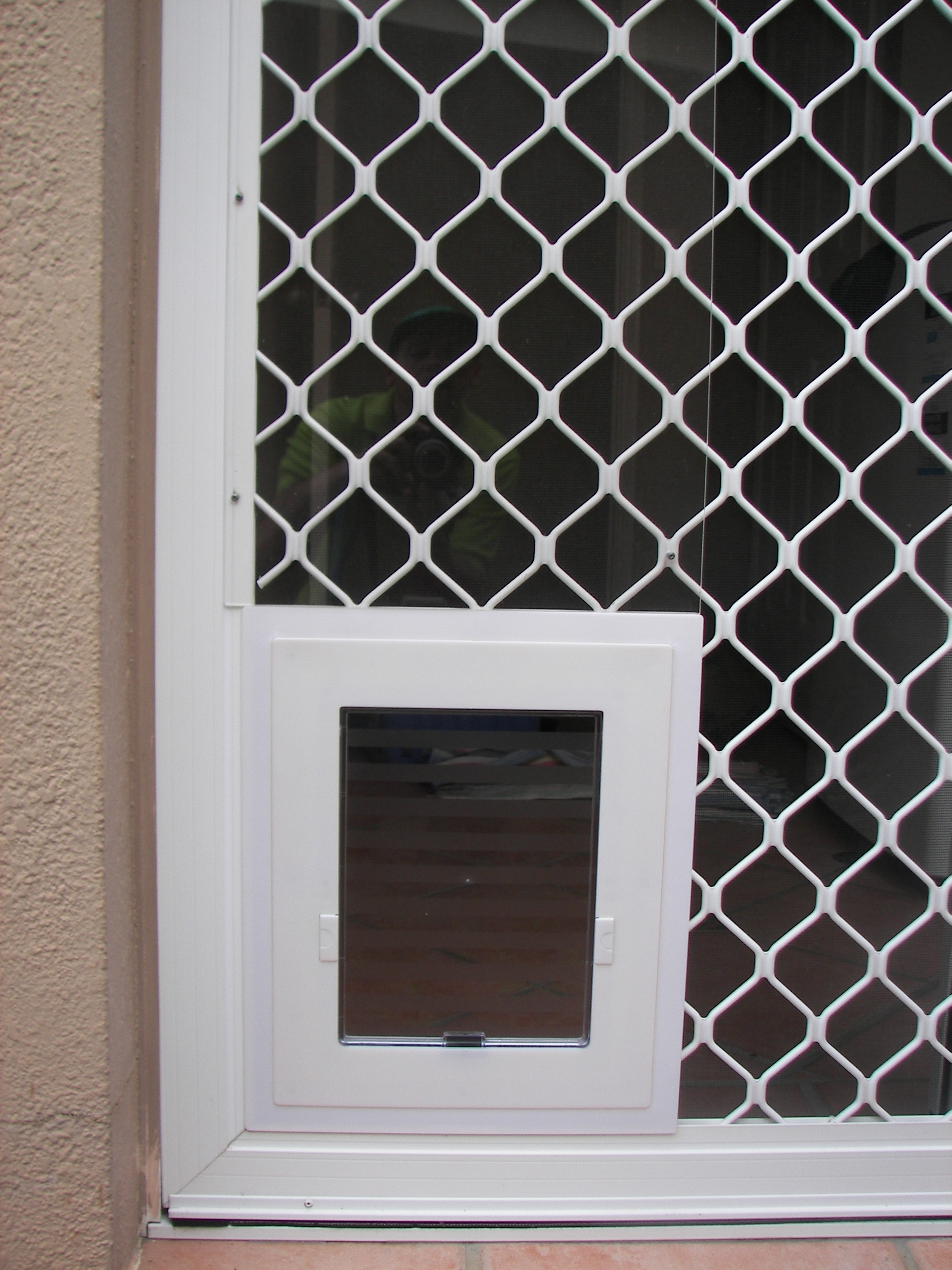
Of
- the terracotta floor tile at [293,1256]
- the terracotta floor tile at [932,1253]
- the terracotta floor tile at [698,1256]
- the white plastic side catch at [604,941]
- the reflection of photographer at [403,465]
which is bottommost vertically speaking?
the terracotta floor tile at [932,1253]

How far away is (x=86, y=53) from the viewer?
1342mm

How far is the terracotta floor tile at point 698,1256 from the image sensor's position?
1.61m

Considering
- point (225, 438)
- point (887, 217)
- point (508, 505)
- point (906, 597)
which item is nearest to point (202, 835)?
point (225, 438)

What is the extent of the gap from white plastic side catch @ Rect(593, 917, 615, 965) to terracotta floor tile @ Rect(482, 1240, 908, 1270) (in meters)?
0.53

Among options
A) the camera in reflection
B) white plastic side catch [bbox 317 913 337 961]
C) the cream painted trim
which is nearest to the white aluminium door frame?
the cream painted trim

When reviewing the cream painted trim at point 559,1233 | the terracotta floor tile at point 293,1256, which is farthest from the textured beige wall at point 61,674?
the cream painted trim at point 559,1233

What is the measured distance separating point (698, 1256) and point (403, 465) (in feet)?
5.22

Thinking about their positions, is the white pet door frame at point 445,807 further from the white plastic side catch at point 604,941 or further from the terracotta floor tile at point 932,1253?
the terracotta floor tile at point 932,1253

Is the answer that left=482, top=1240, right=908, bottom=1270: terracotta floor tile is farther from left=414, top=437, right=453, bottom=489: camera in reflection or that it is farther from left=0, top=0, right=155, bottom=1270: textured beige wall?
left=414, top=437, right=453, bottom=489: camera in reflection

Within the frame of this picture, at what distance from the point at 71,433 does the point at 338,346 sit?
482 millimetres

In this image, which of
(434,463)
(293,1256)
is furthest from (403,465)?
(293,1256)

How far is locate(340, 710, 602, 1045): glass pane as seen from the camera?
164 centimetres

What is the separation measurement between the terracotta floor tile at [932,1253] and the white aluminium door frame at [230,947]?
56 mm

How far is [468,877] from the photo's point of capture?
5.53 ft
